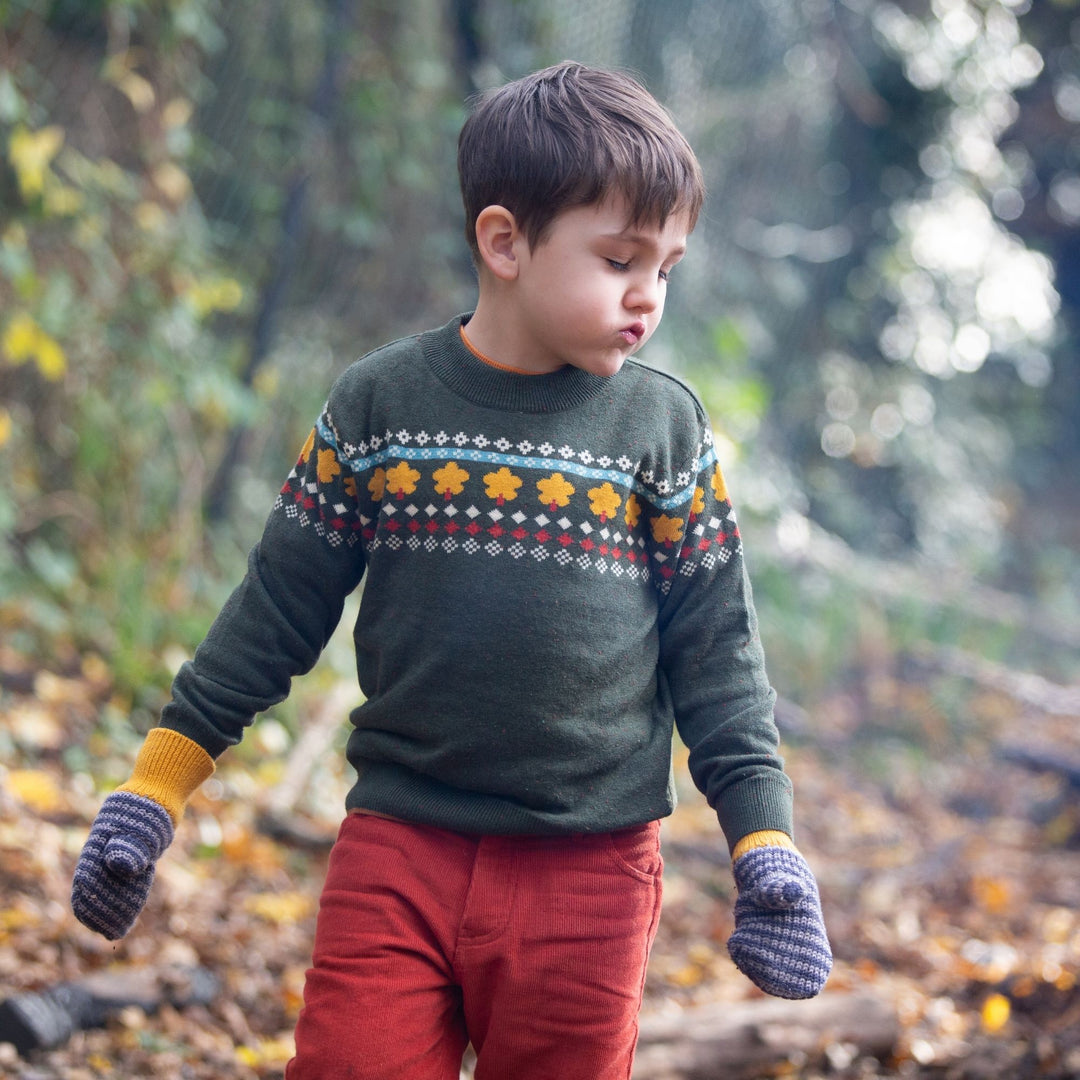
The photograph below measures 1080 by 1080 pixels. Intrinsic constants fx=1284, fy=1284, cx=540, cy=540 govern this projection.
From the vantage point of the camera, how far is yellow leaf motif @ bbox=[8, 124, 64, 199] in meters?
4.18

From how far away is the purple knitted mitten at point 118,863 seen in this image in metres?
1.74

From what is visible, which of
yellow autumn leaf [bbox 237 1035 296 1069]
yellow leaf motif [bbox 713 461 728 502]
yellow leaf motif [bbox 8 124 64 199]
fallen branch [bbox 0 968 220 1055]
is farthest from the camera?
yellow leaf motif [bbox 8 124 64 199]

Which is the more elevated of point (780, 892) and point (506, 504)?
point (506, 504)

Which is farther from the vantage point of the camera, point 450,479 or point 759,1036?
point 759,1036

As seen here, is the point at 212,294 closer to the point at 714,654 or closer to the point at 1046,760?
the point at 714,654

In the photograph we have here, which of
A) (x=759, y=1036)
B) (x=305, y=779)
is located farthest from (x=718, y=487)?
(x=305, y=779)

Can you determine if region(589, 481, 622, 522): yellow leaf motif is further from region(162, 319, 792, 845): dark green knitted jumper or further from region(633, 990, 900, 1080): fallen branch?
region(633, 990, 900, 1080): fallen branch

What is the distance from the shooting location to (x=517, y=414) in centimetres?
183

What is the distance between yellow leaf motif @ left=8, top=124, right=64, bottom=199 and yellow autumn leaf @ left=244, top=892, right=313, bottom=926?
2.44 meters

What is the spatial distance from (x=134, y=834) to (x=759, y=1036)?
1755 millimetres

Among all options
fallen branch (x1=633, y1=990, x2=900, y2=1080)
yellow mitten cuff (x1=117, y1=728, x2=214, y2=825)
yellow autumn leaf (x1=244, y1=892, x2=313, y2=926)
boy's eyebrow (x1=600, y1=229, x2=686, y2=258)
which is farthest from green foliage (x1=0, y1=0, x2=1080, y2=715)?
boy's eyebrow (x1=600, y1=229, x2=686, y2=258)

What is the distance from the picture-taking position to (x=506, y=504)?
1789 mm

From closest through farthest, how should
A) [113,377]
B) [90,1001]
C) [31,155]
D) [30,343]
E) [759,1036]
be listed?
[90,1001], [759,1036], [31,155], [30,343], [113,377]

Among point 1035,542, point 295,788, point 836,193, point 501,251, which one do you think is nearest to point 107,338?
point 295,788
